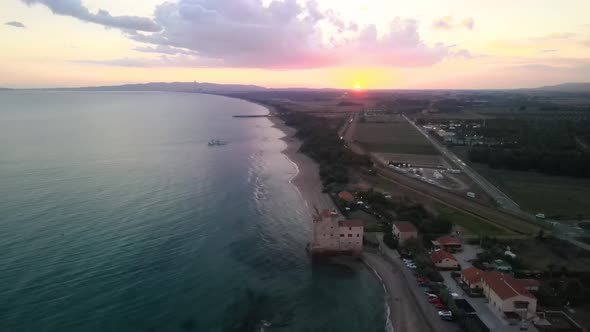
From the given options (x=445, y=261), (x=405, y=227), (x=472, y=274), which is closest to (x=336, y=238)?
(x=405, y=227)

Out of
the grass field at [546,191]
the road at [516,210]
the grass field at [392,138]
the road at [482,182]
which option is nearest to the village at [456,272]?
the road at [516,210]

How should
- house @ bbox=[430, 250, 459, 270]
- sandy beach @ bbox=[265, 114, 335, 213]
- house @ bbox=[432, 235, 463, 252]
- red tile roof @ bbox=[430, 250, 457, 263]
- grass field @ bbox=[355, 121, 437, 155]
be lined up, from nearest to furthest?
1. house @ bbox=[430, 250, 459, 270]
2. red tile roof @ bbox=[430, 250, 457, 263]
3. house @ bbox=[432, 235, 463, 252]
4. sandy beach @ bbox=[265, 114, 335, 213]
5. grass field @ bbox=[355, 121, 437, 155]

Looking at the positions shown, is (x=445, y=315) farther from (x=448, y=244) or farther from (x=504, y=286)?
(x=448, y=244)

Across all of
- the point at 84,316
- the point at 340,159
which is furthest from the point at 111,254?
the point at 340,159

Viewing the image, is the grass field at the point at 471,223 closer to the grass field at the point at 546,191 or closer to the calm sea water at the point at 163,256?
the grass field at the point at 546,191

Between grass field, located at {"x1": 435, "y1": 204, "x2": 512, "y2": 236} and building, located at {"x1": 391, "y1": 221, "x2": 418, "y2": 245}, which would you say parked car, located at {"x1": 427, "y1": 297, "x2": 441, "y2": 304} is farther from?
grass field, located at {"x1": 435, "y1": 204, "x2": 512, "y2": 236}

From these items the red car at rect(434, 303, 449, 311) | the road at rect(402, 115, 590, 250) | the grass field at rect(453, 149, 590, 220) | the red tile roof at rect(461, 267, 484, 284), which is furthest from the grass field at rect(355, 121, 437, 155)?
the red car at rect(434, 303, 449, 311)
